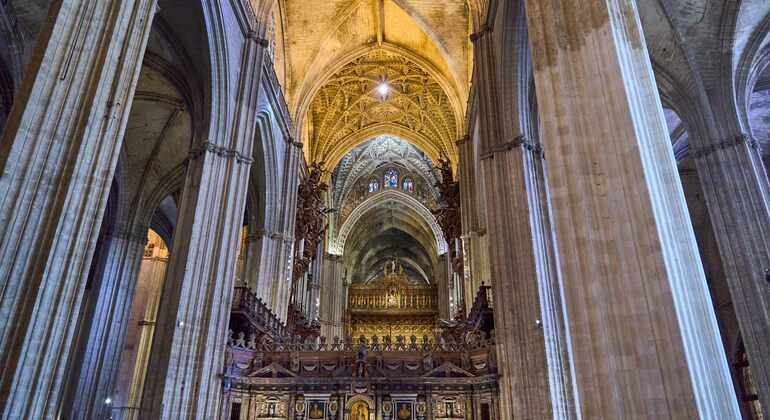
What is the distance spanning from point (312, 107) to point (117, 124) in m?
17.4

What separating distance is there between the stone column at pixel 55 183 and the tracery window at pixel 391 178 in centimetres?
2381

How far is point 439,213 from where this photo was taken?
2027 centimetres

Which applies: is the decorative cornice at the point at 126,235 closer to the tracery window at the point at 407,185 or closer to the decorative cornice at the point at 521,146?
the decorative cornice at the point at 521,146

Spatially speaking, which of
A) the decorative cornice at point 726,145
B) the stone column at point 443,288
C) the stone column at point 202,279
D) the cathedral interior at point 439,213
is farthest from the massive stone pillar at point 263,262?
the stone column at point 443,288

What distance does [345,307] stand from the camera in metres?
27.5

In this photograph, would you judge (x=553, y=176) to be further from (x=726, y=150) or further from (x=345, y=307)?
(x=345, y=307)

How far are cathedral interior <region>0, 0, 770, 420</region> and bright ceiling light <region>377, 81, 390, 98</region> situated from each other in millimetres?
95

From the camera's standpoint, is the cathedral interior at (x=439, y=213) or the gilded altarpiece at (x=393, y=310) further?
the gilded altarpiece at (x=393, y=310)

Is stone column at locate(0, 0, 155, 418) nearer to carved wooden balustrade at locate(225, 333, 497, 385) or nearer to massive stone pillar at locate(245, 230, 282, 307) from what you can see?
carved wooden balustrade at locate(225, 333, 497, 385)

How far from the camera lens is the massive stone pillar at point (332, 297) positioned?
25.3 m

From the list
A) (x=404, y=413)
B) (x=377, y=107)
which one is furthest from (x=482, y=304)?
(x=377, y=107)

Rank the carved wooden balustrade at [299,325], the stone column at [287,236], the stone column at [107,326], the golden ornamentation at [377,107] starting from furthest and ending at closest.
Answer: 1. the golden ornamentation at [377,107]
2. the carved wooden balustrade at [299,325]
3. the stone column at [287,236]
4. the stone column at [107,326]

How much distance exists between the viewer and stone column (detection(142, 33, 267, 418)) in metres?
8.56

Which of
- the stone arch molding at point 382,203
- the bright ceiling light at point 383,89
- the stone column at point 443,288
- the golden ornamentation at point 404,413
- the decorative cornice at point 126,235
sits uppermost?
the bright ceiling light at point 383,89
